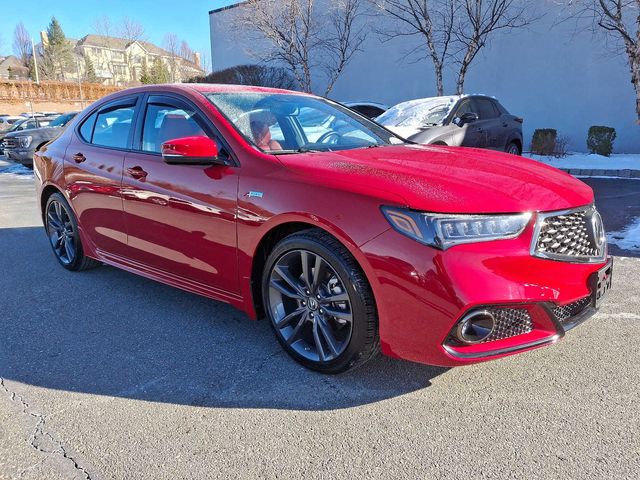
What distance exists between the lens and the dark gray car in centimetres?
825

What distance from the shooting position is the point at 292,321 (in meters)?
2.95

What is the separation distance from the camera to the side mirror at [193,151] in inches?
117

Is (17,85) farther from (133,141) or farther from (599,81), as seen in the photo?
(133,141)

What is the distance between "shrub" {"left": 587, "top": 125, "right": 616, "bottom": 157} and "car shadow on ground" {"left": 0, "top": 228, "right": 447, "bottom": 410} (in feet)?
39.6

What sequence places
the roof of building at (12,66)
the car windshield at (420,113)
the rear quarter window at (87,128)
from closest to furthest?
the rear quarter window at (87,128)
the car windshield at (420,113)
the roof of building at (12,66)

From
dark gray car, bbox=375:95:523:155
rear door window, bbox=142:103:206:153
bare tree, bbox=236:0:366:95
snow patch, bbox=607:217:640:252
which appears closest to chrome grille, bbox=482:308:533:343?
rear door window, bbox=142:103:206:153

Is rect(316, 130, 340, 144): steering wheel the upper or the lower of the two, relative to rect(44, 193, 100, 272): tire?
upper

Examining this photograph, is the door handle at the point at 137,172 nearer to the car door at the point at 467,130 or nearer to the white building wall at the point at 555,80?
the car door at the point at 467,130

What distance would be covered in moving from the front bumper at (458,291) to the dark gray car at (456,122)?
5.76 meters

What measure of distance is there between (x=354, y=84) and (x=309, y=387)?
1930cm

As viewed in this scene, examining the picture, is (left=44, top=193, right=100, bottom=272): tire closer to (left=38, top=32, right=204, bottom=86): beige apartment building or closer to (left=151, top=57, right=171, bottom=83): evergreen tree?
(left=151, top=57, right=171, bottom=83): evergreen tree

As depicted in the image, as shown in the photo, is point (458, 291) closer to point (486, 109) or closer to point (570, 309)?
point (570, 309)

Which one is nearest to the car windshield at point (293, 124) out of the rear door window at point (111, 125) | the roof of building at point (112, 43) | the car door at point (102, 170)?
the rear door window at point (111, 125)

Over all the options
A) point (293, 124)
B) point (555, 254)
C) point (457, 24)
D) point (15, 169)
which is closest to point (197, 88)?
point (293, 124)
